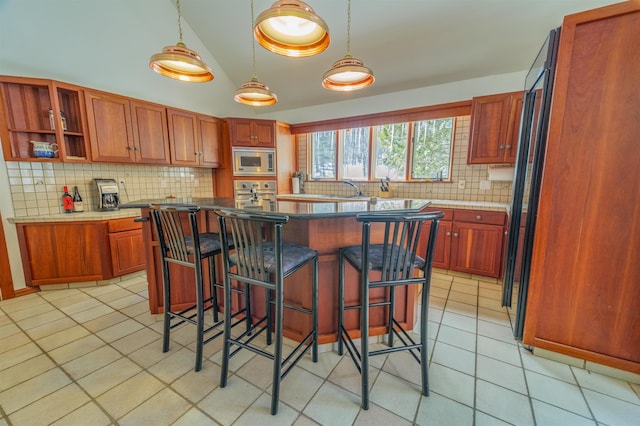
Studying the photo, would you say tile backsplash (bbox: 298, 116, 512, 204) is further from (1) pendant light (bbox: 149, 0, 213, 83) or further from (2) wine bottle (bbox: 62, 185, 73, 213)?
(2) wine bottle (bbox: 62, 185, 73, 213)

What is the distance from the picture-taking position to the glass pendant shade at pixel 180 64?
1.65 m

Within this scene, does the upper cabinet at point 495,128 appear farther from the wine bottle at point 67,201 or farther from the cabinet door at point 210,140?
the wine bottle at point 67,201

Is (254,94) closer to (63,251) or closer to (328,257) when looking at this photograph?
(328,257)

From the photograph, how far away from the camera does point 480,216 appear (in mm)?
2873

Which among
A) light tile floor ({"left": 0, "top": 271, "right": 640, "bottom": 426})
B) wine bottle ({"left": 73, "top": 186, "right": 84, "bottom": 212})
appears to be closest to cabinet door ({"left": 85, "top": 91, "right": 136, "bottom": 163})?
wine bottle ({"left": 73, "top": 186, "right": 84, "bottom": 212})

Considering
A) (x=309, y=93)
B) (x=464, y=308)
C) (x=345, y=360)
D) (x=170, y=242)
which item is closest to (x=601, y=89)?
(x=464, y=308)

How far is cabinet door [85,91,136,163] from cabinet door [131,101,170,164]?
0.07 m

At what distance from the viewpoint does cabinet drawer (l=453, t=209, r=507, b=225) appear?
109 inches

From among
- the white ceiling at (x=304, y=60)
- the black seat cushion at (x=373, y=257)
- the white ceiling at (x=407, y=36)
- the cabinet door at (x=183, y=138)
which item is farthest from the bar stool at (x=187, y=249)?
the white ceiling at (x=407, y=36)

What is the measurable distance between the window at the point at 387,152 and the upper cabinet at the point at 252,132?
840 millimetres

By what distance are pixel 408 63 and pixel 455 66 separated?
21.8 inches

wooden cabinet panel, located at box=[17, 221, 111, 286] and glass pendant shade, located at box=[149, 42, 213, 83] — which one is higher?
glass pendant shade, located at box=[149, 42, 213, 83]

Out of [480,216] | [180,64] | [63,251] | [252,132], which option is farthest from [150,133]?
[480,216]

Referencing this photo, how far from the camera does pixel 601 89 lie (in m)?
1.42
